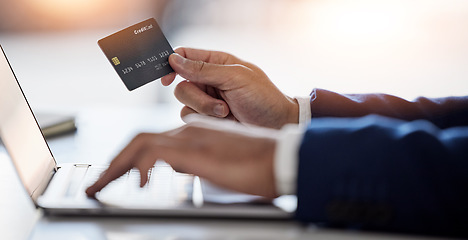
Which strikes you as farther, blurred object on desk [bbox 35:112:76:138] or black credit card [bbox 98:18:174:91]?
blurred object on desk [bbox 35:112:76:138]

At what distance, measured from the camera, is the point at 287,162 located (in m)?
0.77

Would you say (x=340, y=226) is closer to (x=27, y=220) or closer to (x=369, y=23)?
(x=27, y=220)

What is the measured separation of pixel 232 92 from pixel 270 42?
8.49ft

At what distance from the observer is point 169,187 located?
904mm

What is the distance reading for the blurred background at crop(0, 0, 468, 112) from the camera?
2.44m

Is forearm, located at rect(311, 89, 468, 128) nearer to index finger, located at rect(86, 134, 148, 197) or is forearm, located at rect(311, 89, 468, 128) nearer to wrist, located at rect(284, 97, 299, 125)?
wrist, located at rect(284, 97, 299, 125)

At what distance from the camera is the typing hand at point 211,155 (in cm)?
80

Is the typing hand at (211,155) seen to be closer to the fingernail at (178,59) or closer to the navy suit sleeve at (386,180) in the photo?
the navy suit sleeve at (386,180)

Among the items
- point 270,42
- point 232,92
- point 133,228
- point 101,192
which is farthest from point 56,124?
point 270,42

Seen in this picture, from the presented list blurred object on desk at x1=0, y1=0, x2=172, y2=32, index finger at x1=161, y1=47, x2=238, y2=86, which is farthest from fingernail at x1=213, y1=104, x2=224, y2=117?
blurred object on desk at x1=0, y1=0, x2=172, y2=32

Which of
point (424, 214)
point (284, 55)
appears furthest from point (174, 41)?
point (424, 214)

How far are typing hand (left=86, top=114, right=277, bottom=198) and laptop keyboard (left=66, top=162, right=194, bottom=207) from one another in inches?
0.9

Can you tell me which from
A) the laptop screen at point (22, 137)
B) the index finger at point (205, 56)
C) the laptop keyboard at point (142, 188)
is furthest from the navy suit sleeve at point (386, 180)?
the index finger at point (205, 56)

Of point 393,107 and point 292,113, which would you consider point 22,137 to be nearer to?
point 292,113
